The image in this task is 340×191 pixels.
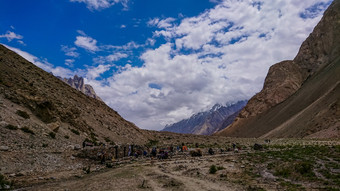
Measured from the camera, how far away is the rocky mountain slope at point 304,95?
7606cm

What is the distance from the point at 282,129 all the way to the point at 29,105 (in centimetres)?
8812

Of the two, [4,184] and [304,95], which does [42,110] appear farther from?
[304,95]

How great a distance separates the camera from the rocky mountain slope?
7606 centimetres

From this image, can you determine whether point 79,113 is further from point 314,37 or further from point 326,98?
point 314,37

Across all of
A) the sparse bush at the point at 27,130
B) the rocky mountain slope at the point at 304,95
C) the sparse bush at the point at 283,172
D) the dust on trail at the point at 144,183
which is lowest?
the dust on trail at the point at 144,183

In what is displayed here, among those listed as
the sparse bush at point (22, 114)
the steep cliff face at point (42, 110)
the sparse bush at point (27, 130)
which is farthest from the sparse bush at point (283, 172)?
the sparse bush at point (22, 114)

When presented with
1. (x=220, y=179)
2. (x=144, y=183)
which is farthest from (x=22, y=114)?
(x=220, y=179)

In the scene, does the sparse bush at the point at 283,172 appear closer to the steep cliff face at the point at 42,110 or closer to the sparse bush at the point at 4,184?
the sparse bush at the point at 4,184

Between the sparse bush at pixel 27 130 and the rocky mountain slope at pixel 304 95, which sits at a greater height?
the rocky mountain slope at pixel 304 95

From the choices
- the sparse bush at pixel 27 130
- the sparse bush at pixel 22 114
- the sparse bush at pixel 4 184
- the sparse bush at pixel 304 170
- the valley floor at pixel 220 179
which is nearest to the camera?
the sparse bush at pixel 4 184

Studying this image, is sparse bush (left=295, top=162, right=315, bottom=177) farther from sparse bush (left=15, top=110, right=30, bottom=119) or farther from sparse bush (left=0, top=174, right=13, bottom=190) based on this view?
sparse bush (left=15, top=110, right=30, bottom=119)

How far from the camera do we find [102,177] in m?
16.8

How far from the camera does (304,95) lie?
354 feet

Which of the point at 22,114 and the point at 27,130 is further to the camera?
the point at 22,114
